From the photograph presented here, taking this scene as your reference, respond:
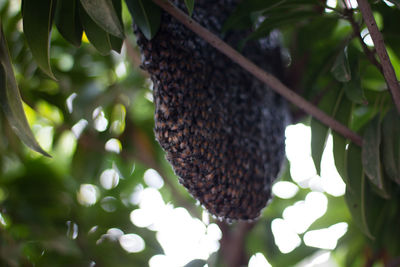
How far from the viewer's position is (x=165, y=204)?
1.81 metres

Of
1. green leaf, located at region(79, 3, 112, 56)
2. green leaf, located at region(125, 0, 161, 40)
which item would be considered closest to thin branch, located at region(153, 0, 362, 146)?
green leaf, located at region(125, 0, 161, 40)

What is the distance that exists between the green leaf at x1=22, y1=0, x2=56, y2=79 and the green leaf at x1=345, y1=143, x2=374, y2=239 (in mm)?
637

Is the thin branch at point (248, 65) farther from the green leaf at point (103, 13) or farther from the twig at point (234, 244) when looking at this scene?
the twig at point (234, 244)

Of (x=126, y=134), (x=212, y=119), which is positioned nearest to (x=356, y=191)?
(x=212, y=119)

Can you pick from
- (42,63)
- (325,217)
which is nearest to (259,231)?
(325,217)

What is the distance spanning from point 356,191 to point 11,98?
2.37 ft

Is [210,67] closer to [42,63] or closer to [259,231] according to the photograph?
[42,63]

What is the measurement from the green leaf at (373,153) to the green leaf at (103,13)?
20.7 inches

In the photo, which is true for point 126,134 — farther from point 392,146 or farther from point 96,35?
point 392,146

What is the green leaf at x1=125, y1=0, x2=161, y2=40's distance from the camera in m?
0.80

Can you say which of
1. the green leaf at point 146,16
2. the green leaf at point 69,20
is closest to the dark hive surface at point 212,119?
the green leaf at point 146,16

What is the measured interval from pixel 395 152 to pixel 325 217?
65 centimetres

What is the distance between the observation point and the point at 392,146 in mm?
922

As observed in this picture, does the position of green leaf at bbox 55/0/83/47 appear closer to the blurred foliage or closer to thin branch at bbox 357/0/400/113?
the blurred foliage
